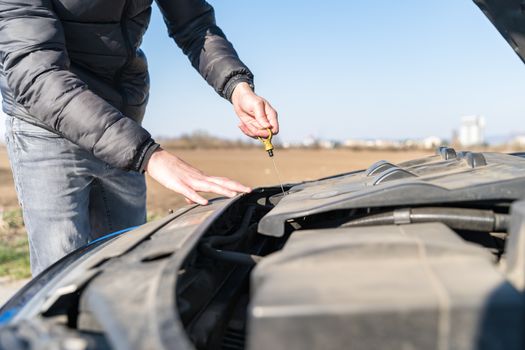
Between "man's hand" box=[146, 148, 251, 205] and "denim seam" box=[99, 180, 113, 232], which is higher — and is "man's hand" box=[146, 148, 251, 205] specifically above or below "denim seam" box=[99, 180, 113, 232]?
above

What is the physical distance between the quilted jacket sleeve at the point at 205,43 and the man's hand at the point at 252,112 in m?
0.08

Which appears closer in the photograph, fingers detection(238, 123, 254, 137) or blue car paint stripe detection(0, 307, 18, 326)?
blue car paint stripe detection(0, 307, 18, 326)

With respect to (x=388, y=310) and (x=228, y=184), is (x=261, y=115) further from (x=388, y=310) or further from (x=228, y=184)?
(x=388, y=310)

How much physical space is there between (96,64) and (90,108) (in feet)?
1.73

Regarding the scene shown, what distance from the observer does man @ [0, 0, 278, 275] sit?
68.3 inches

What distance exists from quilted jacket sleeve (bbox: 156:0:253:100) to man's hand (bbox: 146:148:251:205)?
765 millimetres

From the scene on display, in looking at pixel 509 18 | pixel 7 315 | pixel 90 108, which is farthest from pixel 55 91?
pixel 509 18

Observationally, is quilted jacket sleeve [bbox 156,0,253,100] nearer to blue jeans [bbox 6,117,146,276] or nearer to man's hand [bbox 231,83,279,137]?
man's hand [bbox 231,83,279,137]

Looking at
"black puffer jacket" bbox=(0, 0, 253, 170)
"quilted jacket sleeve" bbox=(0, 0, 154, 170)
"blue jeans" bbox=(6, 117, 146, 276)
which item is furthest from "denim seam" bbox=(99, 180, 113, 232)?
"quilted jacket sleeve" bbox=(0, 0, 154, 170)

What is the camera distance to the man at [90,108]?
1.74 metres

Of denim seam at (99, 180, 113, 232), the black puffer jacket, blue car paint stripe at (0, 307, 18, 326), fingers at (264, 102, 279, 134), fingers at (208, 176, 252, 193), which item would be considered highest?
the black puffer jacket

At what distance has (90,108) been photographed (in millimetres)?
1735

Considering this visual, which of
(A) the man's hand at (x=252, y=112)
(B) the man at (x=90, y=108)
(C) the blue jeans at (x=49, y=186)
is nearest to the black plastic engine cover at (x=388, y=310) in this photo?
(B) the man at (x=90, y=108)

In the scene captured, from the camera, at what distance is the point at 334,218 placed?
4.75ft
